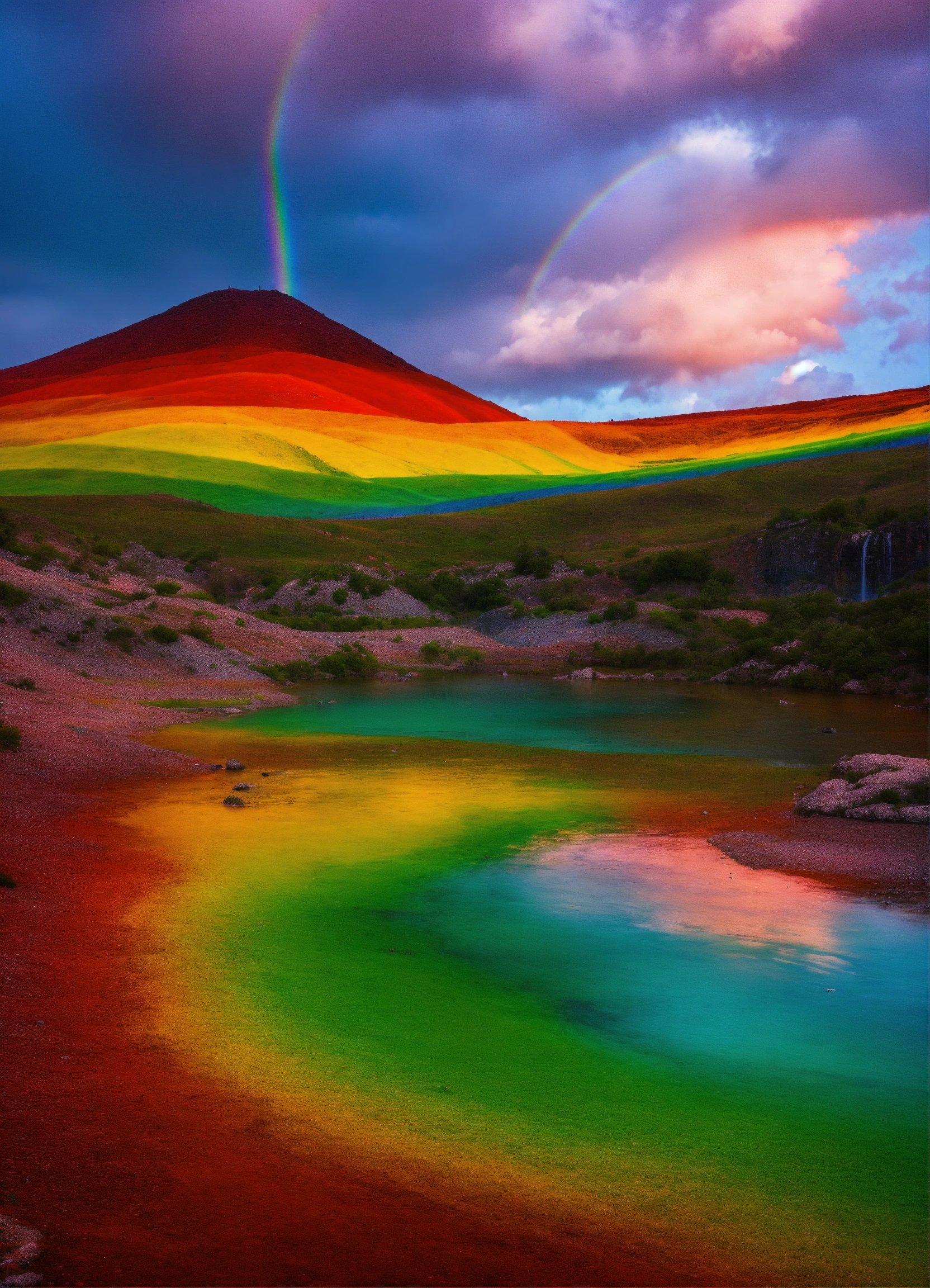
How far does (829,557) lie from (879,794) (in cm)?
4147

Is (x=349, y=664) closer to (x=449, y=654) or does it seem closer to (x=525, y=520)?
(x=449, y=654)

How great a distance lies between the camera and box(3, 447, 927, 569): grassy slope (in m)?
61.7

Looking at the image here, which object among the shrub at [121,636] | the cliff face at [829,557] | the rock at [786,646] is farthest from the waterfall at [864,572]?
the shrub at [121,636]

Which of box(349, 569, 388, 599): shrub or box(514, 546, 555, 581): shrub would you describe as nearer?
box(349, 569, 388, 599): shrub

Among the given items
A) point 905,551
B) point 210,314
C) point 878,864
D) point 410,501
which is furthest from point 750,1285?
point 210,314

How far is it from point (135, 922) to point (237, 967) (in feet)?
Answer: 4.54

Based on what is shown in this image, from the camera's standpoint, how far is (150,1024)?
8.01 meters

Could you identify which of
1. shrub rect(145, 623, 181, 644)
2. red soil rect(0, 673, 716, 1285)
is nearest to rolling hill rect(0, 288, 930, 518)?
shrub rect(145, 623, 181, 644)

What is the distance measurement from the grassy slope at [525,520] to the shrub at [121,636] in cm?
2237

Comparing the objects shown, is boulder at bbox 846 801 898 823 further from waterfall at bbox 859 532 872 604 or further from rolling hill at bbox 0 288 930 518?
rolling hill at bbox 0 288 930 518

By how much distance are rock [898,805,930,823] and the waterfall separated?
40239mm

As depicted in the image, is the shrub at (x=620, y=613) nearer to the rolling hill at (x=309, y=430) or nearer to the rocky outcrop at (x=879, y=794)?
the rocky outcrop at (x=879, y=794)

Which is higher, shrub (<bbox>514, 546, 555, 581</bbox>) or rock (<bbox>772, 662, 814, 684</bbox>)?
shrub (<bbox>514, 546, 555, 581</bbox>)

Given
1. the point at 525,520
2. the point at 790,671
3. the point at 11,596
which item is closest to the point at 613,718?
the point at 790,671
